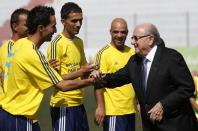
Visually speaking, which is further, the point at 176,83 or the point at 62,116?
the point at 62,116

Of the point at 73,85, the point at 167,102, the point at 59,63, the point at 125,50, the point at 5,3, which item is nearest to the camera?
the point at 167,102

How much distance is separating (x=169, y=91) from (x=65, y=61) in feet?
6.25

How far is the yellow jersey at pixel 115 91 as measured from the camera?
7914mm

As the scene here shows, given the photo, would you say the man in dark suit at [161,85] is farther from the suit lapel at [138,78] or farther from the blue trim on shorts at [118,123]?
the blue trim on shorts at [118,123]

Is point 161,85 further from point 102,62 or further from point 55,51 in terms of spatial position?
point 102,62

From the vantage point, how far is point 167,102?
5898 mm

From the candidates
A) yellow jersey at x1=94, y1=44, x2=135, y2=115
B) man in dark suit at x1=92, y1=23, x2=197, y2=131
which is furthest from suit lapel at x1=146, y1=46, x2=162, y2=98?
yellow jersey at x1=94, y1=44, x2=135, y2=115

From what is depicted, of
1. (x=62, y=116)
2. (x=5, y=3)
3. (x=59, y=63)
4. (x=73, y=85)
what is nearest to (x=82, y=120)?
(x=62, y=116)

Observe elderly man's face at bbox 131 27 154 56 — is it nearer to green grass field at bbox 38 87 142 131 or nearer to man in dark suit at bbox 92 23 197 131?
man in dark suit at bbox 92 23 197 131

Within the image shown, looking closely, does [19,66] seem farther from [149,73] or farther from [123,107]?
[123,107]

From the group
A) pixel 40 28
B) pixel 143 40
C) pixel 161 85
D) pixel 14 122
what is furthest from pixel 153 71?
pixel 14 122

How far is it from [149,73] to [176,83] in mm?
260

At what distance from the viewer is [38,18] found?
6227 mm

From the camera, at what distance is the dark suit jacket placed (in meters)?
5.93
